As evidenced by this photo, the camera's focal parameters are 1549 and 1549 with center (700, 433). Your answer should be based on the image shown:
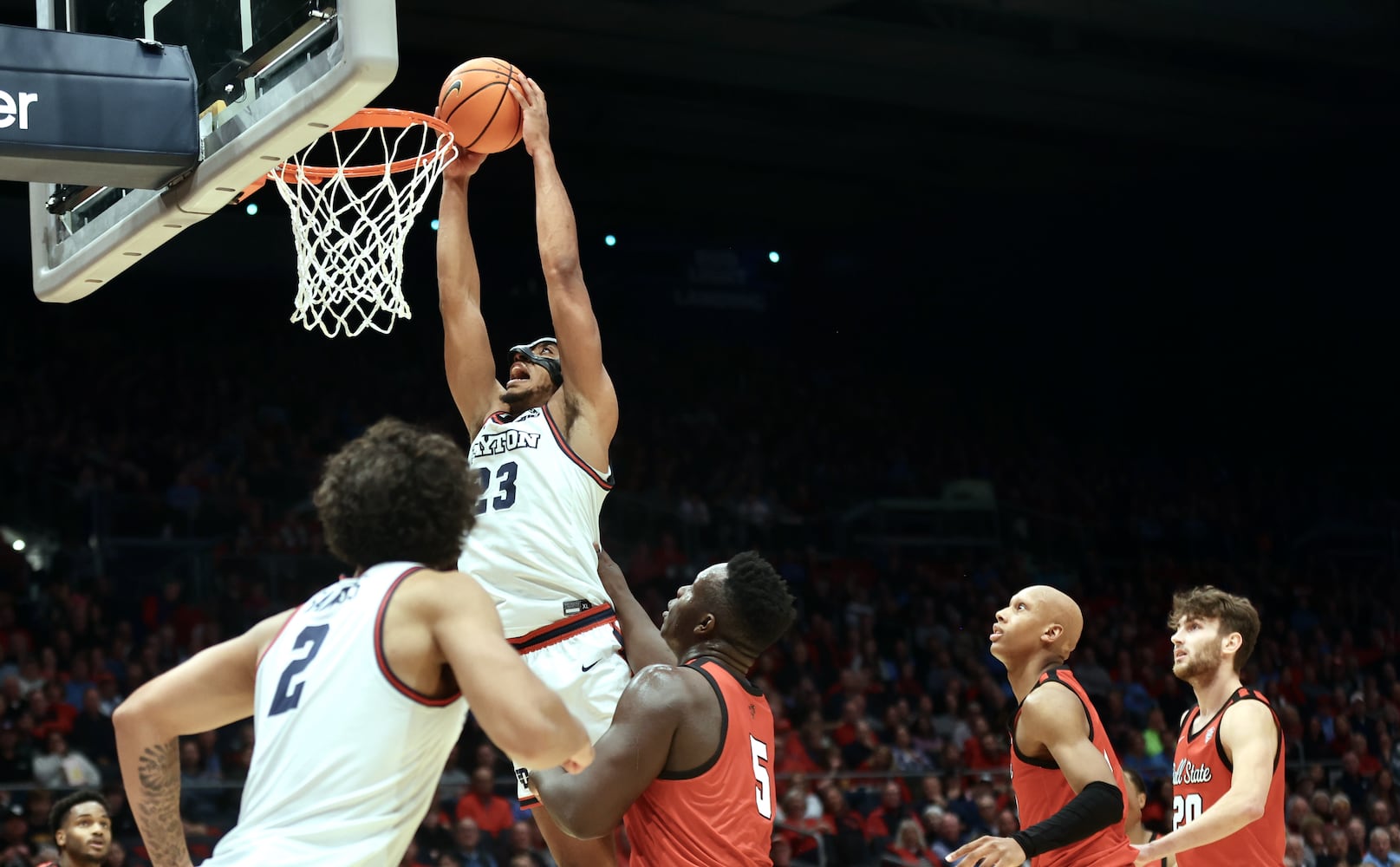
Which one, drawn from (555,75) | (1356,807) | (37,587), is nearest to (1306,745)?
(1356,807)

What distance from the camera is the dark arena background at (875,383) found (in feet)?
40.3

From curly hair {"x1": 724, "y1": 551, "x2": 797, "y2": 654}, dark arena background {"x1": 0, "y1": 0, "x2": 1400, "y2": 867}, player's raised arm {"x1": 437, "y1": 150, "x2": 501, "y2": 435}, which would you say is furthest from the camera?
dark arena background {"x1": 0, "y1": 0, "x2": 1400, "y2": 867}

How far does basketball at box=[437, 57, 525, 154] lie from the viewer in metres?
5.11

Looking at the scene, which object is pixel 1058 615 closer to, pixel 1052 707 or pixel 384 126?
pixel 1052 707

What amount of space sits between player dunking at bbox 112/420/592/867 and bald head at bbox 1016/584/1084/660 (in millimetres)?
2614

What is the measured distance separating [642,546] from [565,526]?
990cm

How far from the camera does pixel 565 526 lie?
480cm

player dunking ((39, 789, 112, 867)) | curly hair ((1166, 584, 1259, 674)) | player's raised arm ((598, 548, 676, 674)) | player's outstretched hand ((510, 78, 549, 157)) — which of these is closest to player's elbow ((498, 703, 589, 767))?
player's raised arm ((598, 548, 676, 674))

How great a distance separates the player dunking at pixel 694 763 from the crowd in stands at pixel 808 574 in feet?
19.7

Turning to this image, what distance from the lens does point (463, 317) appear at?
206 inches

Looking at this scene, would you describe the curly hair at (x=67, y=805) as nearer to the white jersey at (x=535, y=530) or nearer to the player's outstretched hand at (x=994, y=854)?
the white jersey at (x=535, y=530)

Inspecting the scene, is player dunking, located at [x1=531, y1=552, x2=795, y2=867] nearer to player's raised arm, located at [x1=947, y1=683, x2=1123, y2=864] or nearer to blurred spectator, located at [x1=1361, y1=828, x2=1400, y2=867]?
player's raised arm, located at [x1=947, y1=683, x2=1123, y2=864]

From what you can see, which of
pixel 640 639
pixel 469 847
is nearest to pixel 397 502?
pixel 640 639

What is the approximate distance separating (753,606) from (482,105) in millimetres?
2079
